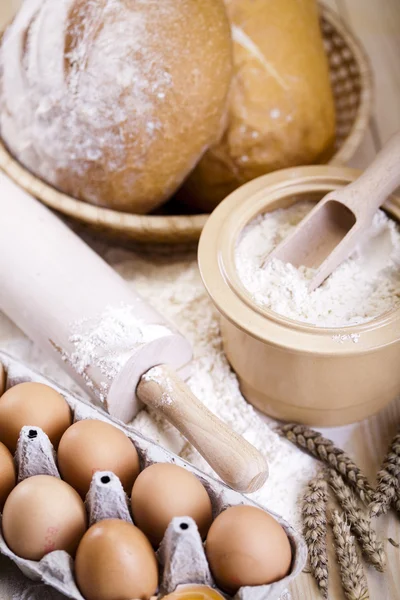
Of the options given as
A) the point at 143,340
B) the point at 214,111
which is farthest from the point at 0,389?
the point at 214,111

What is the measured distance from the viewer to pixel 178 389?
778 millimetres

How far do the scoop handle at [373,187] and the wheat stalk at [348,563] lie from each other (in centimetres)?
39

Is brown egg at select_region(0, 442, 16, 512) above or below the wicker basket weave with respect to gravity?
below

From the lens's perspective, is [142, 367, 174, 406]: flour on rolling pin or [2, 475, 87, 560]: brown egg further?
[142, 367, 174, 406]: flour on rolling pin

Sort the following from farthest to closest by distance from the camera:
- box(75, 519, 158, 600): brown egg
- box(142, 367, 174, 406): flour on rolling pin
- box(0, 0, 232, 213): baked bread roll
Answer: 1. box(0, 0, 232, 213): baked bread roll
2. box(142, 367, 174, 406): flour on rolling pin
3. box(75, 519, 158, 600): brown egg

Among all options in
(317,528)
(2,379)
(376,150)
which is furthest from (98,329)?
(376,150)

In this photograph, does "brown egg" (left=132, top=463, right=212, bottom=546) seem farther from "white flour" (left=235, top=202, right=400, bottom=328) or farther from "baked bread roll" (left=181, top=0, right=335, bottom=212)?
"baked bread roll" (left=181, top=0, right=335, bottom=212)

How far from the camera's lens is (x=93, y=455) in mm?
622

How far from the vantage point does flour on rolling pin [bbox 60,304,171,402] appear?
783 millimetres

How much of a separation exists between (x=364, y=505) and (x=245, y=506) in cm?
25

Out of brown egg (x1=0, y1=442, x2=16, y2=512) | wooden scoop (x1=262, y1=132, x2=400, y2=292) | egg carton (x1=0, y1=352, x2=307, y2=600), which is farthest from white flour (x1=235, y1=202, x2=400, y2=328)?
brown egg (x1=0, y1=442, x2=16, y2=512)

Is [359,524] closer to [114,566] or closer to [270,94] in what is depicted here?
[114,566]

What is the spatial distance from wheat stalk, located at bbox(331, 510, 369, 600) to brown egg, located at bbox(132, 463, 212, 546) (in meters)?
0.19

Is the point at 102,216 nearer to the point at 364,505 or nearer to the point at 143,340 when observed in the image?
the point at 143,340
